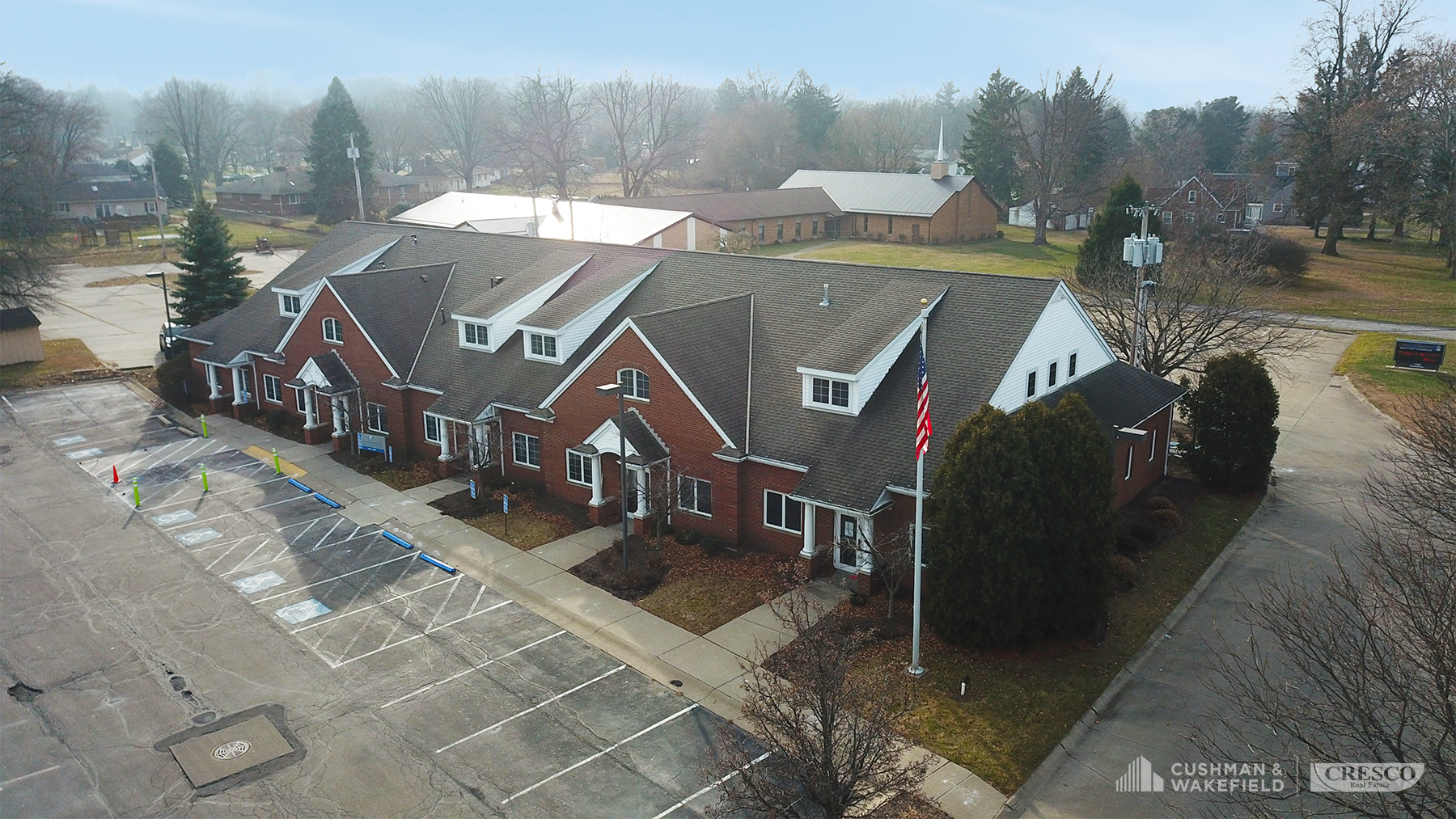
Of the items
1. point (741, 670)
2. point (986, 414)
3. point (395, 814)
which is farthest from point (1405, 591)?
point (395, 814)

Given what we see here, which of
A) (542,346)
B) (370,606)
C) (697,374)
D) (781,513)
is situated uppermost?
(542,346)

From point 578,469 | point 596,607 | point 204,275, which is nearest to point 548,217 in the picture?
point 204,275

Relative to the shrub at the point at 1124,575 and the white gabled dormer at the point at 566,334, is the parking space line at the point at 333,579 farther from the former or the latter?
the shrub at the point at 1124,575

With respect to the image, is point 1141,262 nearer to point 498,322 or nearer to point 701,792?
point 498,322

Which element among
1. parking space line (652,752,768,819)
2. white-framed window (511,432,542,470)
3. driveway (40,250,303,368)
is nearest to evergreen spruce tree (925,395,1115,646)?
parking space line (652,752,768,819)

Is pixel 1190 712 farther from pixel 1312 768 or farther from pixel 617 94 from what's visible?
pixel 617 94

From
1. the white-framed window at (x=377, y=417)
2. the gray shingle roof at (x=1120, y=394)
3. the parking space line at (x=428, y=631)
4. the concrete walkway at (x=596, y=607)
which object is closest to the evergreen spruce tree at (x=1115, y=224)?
the gray shingle roof at (x=1120, y=394)
